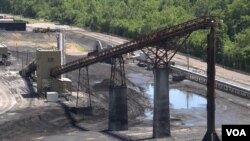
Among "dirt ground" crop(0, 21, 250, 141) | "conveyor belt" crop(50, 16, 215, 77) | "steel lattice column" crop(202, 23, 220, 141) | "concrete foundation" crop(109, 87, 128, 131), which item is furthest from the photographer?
"concrete foundation" crop(109, 87, 128, 131)

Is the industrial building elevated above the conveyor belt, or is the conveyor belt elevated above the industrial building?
the conveyor belt

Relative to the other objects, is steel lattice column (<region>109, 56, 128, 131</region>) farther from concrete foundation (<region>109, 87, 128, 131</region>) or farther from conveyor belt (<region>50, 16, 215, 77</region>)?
conveyor belt (<region>50, 16, 215, 77</region>)

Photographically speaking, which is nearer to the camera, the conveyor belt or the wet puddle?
the conveyor belt

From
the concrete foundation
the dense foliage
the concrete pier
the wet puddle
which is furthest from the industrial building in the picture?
the concrete pier

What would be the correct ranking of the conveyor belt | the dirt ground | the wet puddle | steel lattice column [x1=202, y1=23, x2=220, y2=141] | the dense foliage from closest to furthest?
steel lattice column [x1=202, y1=23, x2=220, y2=141] → the conveyor belt → the dirt ground → the wet puddle → the dense foliage

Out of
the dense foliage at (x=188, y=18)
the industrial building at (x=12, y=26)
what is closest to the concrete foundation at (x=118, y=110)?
the dense foliage at (x=188, y=18)

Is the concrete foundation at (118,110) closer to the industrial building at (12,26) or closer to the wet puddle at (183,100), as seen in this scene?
the wet puddle at (183,100)

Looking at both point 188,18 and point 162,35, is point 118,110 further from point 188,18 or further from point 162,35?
point 188,18

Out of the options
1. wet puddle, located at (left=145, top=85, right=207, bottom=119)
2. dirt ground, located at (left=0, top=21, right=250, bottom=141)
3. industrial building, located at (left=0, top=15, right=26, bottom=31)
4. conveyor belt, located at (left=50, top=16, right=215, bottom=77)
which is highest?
conveyor belt, located at (left=50, top=16, right=215, bottom=77)
